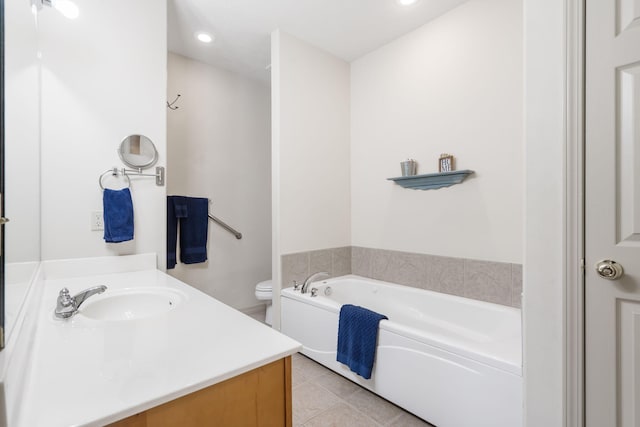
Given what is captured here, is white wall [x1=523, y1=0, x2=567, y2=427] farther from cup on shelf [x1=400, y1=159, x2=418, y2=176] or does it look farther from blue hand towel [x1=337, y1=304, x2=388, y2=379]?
cup on shelf [x1=400, y1=159, x2=418, y2=176]

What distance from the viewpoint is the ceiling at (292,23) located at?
2.22 metres

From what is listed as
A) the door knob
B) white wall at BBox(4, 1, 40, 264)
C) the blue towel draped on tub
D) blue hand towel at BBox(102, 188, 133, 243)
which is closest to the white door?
the door knob

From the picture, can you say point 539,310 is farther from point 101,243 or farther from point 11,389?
point 101,243

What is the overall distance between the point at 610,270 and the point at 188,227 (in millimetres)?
2872

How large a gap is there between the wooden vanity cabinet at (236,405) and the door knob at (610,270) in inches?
44.8

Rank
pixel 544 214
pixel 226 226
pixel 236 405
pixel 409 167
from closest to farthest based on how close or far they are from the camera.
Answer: pixel 236 405 < pixel 544 214 < pixel 409 167 < pixel 226 226

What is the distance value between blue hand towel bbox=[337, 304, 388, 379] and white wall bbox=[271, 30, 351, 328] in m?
0.79

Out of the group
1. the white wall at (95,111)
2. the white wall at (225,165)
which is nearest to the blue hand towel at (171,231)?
the white wall at (225,165)

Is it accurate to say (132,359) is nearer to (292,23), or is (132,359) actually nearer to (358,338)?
(358,338)

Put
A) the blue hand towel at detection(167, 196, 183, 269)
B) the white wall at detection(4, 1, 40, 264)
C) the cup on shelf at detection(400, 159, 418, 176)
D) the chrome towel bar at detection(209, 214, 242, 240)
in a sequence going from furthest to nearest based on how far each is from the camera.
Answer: the chrome towel bar at detection(209, 214, 242, 240) → the blue hand towel at detection(167, 196, 183, 269) → the cup on shelf at detection(400, 159, 418, 176) → the white wall at detection(4, 1, 40, 264)

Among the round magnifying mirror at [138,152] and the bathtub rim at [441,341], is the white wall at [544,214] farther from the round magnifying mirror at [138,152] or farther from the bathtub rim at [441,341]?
the round magnifying mirror at [138,152]

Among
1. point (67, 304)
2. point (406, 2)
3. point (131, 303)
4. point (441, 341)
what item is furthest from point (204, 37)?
point (441, 341)

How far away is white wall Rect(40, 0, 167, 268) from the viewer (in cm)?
165

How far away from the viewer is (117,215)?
1766 millimetres
